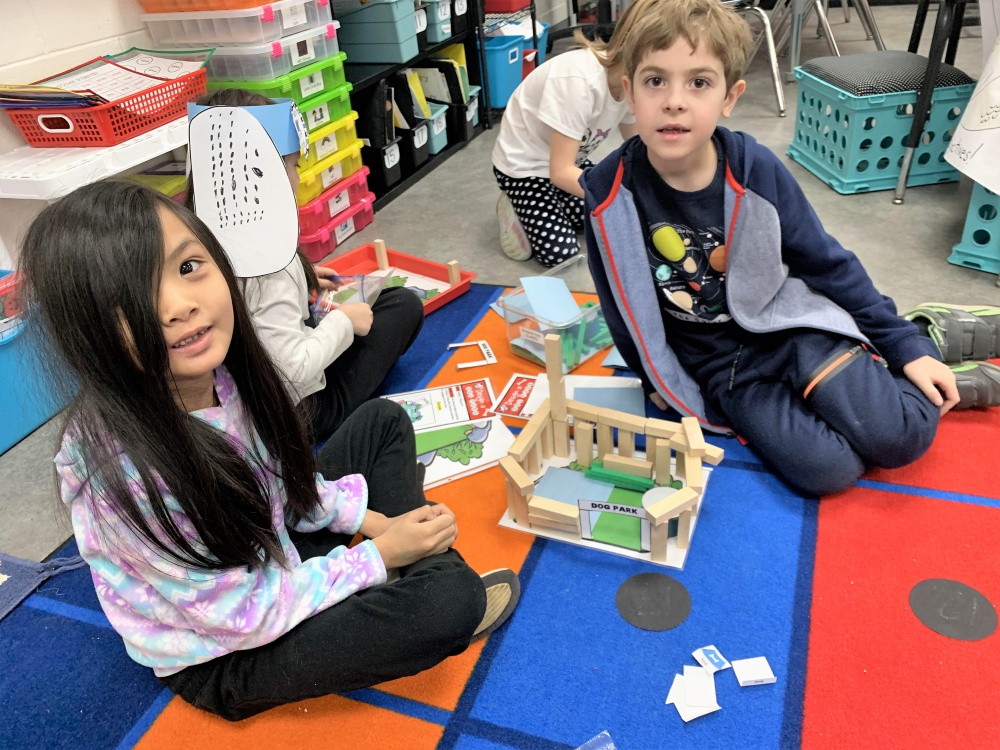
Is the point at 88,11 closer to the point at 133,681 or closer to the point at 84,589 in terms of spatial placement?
the point at 84,589

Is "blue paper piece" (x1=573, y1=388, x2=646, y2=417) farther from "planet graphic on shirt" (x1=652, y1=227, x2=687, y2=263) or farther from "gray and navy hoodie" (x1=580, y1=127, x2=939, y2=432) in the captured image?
"planet graphic on shirt" (x1=652, y1=227, x2=687, y2=263)

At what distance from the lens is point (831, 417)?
1128 mm

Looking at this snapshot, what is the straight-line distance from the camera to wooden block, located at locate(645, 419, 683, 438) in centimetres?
109

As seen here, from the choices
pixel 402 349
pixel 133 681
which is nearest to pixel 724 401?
pixel 402 349

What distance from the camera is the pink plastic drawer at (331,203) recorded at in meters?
2.00

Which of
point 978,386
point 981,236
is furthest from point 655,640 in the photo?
point 981,236

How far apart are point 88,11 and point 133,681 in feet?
4.94

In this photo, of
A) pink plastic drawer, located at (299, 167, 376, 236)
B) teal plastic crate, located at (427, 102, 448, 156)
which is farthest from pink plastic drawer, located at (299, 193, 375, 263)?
teal plastic crate, located at (427, 102, 448, 156)

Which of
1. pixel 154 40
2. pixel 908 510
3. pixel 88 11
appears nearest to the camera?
pixel 908 510

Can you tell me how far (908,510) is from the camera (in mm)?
1088

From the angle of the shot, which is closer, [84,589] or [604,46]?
[84,589]

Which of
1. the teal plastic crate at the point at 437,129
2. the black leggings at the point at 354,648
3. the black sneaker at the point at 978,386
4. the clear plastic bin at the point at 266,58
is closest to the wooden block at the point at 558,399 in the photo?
the black leggings at the point at 354,648

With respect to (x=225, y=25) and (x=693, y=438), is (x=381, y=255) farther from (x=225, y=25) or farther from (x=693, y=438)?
(x=693, y=438)

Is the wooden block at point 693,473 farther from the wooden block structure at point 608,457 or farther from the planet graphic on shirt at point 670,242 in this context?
the planet graphic on shirt at point 670,242
